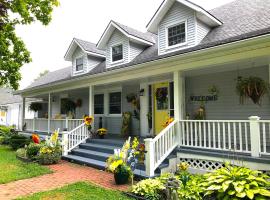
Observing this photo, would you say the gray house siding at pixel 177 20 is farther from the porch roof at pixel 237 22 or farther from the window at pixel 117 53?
the window at pixel 117 53

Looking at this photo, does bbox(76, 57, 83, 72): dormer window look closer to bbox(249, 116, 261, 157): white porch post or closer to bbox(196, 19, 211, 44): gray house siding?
bbox(196, 19, 211, 44): gray house siding

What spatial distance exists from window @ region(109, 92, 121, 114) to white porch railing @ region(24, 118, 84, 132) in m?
1.79

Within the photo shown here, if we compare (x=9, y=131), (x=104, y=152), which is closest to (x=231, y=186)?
(x=104, y=152)

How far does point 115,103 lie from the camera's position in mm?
13039

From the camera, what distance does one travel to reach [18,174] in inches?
296

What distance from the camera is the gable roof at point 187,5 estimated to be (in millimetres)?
8773

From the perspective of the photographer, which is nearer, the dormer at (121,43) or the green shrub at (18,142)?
the dormer at (121,43)

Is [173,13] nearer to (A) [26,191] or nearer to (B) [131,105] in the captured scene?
(B) [131,105]

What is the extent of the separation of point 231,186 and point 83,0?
33.0ft

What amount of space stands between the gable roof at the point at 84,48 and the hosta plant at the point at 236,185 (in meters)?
10.9

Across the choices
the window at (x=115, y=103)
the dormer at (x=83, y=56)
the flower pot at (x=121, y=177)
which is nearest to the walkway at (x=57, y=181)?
the flower pot at (x=121, y=177)

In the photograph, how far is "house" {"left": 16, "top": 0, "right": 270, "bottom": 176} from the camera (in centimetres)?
649

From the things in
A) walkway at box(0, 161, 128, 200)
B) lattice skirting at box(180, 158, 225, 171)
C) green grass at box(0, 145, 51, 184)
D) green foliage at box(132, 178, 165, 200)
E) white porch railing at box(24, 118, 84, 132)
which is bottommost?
walkway at box(0, 161, 128, 200)

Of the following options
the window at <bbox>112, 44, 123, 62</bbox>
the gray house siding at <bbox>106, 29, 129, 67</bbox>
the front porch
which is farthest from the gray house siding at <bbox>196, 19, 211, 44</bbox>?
the window at <bbox>112, 44, 123, 62</bbox>
